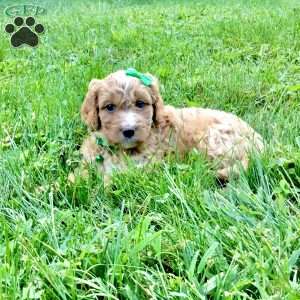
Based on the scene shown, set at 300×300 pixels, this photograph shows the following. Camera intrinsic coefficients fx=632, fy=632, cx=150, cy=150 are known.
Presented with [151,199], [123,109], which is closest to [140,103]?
[123,109]

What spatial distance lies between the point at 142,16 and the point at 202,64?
371 centimetres

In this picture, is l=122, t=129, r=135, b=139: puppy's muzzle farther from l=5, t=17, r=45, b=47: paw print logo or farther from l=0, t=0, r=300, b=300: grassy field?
l=5, t=17, r=45, b=47: paw print logo

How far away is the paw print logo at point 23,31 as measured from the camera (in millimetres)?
5512

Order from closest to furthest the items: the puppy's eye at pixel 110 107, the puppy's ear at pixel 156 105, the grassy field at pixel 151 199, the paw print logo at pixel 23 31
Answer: the grassy field at pixel 151 199
the puppy's eye at pixel 110 107
the puppy's ear at pixel 156 105
the paw print logo at pixel 23 31

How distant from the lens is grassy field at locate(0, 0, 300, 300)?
8.47ft

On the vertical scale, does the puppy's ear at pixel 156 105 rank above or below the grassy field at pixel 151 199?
above

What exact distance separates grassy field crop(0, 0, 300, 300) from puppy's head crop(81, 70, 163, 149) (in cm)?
31

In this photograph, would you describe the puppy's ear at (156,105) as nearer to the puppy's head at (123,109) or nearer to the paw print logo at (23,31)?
the puppy's head at (123,109)

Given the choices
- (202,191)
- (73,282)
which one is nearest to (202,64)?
(202,191)

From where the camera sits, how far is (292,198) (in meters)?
3.40

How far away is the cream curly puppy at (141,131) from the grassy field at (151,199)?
203 mm

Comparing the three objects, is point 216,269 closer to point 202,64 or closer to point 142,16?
point 202,64

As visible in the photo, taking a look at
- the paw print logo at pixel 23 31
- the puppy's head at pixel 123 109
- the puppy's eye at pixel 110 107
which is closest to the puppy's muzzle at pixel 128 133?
the puppy's head at pixel 123 109

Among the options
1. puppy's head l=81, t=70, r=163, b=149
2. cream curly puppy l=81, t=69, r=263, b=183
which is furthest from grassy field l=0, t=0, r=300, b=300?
puppy's head l=81, t=70, r=163, b=149
